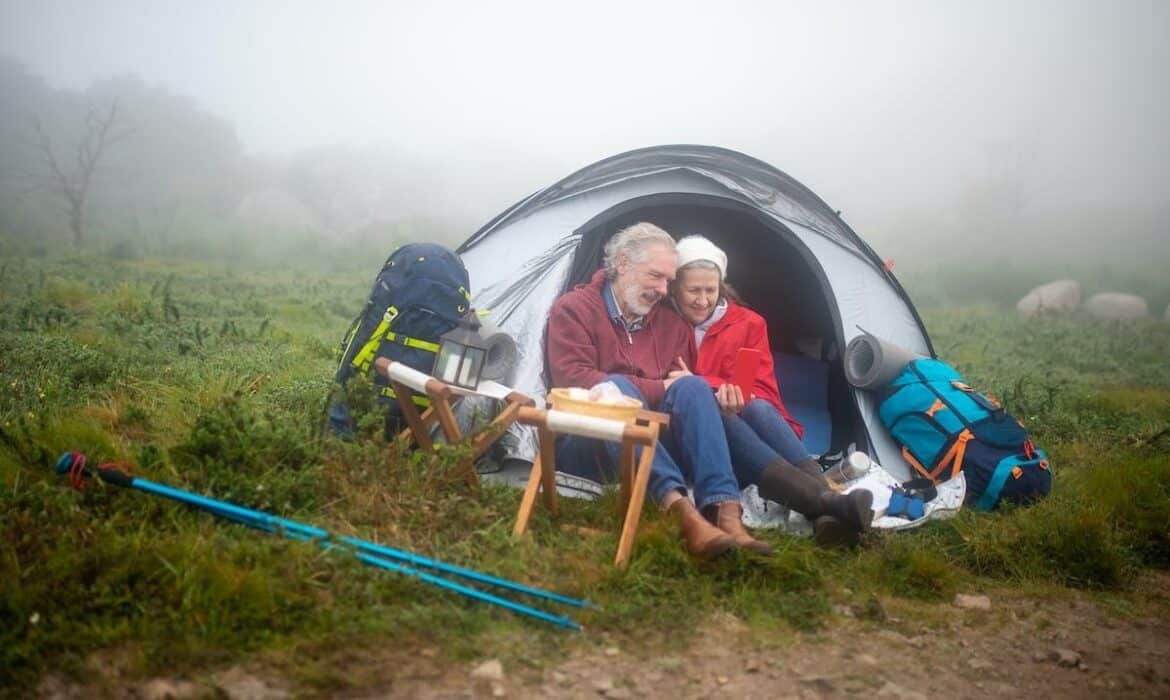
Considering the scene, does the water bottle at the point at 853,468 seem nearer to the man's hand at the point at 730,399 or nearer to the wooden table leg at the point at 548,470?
the man's hand at the point at 730,399

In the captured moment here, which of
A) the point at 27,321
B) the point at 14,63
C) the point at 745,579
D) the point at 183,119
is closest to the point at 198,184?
the point at 183,119

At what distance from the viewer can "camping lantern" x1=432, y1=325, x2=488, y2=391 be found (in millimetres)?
3783

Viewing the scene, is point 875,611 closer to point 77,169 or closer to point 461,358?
point 461,358

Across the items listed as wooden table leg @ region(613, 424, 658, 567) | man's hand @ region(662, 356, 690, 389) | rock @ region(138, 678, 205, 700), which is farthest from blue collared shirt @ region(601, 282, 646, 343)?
rock @ region(138, 678, 205, 700)

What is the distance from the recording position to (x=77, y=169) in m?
21.0

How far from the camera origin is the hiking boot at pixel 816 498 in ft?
12.2

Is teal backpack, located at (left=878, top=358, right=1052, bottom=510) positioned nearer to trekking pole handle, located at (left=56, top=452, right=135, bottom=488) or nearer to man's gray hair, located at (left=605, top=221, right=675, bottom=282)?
man's gray hair, located at (left=605, top=221, right=675, bottom=282)

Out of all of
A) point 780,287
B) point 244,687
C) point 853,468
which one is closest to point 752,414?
point 853,468

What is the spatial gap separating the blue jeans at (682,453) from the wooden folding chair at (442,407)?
0.62 metres

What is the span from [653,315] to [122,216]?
21.9m

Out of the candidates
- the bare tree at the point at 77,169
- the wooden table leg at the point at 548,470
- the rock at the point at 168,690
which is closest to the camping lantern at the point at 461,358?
the wooden table leg at the point at 548,470

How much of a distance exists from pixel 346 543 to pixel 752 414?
7.45ft

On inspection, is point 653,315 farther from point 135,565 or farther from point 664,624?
point 135,565

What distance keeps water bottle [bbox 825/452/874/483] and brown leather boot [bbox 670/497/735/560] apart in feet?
4.56
